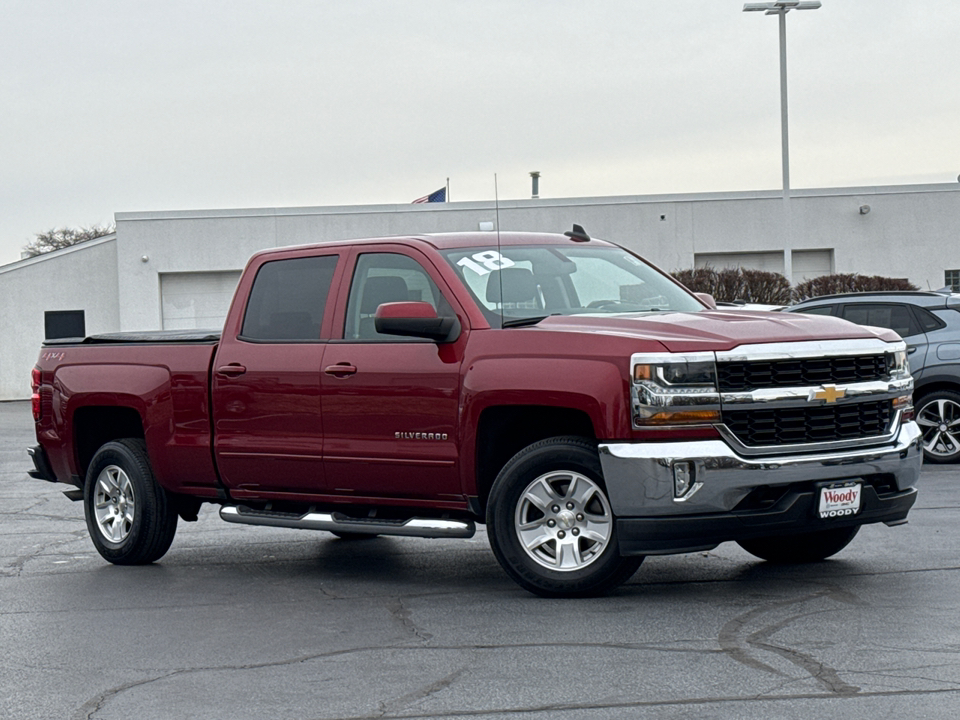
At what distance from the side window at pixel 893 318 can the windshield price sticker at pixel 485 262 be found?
22.5 feet

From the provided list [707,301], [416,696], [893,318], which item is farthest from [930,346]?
[416,696]

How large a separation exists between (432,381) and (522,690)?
2.55 metres

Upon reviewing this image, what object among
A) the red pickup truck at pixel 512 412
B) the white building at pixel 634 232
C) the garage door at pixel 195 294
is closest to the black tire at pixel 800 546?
the red pickup truck at pixel 512 412

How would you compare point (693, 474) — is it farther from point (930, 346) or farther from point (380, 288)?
point (930, 346)

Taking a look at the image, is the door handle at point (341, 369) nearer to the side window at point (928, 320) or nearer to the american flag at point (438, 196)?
the side window at point (928, 320)

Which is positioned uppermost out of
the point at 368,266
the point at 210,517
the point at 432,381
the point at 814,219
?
the point at 814,219

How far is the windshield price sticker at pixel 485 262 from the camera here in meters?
8.17

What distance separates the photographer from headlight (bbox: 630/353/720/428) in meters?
6.88

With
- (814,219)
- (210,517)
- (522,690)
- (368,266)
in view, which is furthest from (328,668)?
(814,219)

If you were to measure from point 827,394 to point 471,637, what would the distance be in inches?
84.1

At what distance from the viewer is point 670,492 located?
271 inches

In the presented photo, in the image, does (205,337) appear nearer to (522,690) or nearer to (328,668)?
(328,668)

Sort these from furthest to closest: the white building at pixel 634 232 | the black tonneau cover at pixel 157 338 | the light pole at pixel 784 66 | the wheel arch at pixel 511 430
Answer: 1. the white building at pixel 634 232
2. the light pole at pixel 784 66
3. the black tonneau cover at pixel 157 338
4. the wheel arch at pixel 511 430

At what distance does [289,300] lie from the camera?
879cm
